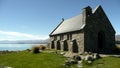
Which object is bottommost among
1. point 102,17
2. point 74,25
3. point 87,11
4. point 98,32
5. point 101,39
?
point 101,39

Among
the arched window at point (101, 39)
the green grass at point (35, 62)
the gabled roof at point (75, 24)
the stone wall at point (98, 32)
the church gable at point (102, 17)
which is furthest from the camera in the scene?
the arched window at point (101, 39)

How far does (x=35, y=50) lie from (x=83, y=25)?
12.0 meters

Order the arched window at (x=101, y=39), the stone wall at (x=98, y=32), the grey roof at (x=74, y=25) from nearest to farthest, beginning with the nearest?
the stone wall at (x=98, y=32), the grey roof at (x=74, y=25), the arched window at (x=101, y=39)

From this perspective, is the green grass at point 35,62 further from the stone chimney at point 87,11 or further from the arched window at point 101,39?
the arched window at point 101,39

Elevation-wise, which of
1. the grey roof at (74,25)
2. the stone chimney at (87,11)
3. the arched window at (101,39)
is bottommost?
the arched window at (101,39)

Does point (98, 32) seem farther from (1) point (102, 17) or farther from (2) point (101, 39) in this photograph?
(1) point (102, 17)

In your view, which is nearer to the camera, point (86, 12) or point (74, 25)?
point (86, 12)

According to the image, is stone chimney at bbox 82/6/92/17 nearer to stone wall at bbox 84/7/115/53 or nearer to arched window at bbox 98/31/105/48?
stone wall at bbox 84/7/115/53

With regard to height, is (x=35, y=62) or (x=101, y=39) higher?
(x=101, y=39)

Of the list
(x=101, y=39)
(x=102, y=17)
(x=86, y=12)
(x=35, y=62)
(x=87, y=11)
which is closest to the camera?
(x=35, y=62)

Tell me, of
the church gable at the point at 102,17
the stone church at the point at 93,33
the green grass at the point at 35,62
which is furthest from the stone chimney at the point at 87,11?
the green grass at the point at 35,62

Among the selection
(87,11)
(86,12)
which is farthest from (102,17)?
(86,12)

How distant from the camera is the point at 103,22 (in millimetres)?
39000

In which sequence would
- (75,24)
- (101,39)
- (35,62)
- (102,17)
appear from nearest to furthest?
(35,62)
(102,17)
(101,39)
(75,24)
